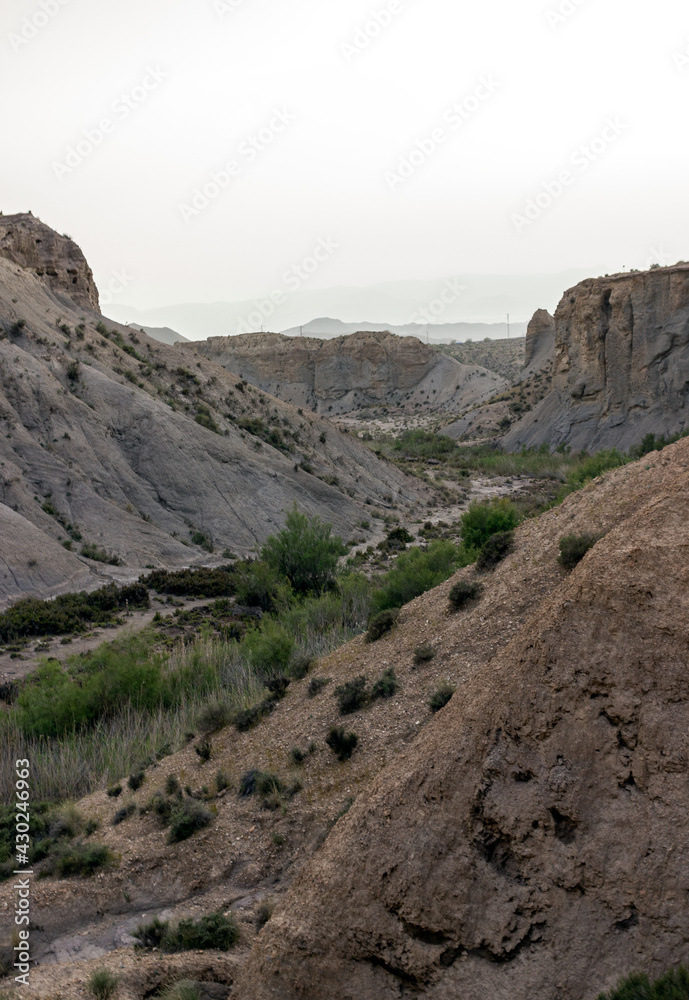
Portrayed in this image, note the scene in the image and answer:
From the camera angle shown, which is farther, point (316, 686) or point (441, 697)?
point (316, 686)

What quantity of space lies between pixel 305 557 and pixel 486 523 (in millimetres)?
6182

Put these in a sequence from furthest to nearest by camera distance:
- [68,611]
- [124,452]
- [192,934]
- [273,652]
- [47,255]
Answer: [47,255]
[124,452]
[68,611]
[273,652]
[192,934]

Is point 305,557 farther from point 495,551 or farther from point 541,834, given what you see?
point 541,834

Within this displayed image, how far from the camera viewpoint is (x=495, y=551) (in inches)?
361

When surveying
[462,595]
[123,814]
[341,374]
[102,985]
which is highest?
[341,374]

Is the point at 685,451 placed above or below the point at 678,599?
above

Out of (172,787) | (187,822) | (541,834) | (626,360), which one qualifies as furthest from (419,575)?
(626,360)

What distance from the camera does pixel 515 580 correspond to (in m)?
8.09

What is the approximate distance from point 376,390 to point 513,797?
259 ft

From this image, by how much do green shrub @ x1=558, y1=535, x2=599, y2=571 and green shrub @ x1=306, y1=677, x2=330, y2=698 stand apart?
3473mm

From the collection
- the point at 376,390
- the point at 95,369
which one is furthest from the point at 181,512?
the point at 376,390

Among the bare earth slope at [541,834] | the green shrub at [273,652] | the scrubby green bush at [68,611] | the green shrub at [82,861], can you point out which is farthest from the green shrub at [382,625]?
the scrubby green bush at [68,611]

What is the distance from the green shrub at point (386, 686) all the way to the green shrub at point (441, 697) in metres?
0.69

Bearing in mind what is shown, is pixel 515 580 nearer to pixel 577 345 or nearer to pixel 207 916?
pixel 207 916
